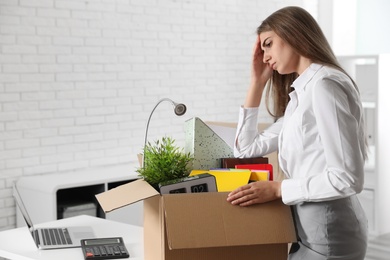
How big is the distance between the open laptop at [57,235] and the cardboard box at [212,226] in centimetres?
80

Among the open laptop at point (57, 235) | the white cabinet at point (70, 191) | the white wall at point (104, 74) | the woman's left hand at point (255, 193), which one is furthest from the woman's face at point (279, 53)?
the white wall at point (104, 74)

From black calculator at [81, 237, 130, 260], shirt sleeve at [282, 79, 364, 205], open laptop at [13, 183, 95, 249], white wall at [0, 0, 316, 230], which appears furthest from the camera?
white wall at [0, 0, 316, 230]

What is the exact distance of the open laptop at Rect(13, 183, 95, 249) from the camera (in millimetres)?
3184

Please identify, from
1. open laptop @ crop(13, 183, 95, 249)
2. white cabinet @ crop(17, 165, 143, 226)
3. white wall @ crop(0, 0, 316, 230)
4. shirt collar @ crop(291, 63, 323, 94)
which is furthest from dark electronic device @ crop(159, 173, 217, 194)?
white wall @ crop(0, 0, 316, 230)

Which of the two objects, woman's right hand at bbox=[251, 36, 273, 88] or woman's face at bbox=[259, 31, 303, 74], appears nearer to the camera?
woman's face at bbox=[259, 31, 303, 74]

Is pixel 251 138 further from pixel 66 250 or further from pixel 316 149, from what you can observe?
pixel 66 250

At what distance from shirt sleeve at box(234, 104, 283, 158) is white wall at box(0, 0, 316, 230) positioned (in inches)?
106

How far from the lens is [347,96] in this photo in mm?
2346

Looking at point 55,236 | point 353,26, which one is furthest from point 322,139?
point 353,26

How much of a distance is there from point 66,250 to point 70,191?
2.63 metres

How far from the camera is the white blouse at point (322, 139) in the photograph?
2270mm

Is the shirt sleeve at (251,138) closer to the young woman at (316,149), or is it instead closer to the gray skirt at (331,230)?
the young woman at (316,149)

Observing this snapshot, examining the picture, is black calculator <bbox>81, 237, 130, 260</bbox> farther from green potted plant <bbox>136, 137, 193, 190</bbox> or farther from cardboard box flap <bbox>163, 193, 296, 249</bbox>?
cardboard box flap <bbox>163, 193, 296, 249</bbox>

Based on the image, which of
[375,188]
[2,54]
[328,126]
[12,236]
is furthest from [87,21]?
[328,126]
